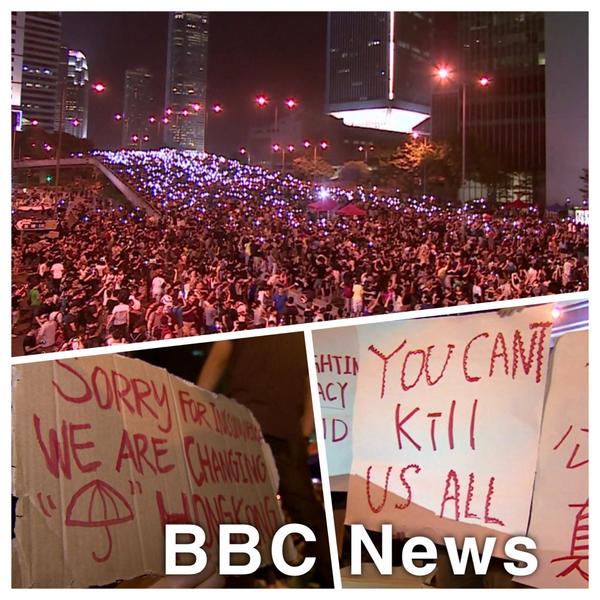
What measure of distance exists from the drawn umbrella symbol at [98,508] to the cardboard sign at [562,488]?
63.4 inches

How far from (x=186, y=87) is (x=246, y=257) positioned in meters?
1.01

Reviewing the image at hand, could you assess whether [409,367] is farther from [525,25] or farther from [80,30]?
[80,30]

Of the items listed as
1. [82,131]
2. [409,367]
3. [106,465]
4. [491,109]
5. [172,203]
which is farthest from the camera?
[491,109]

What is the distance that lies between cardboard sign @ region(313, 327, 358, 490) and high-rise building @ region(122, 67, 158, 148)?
1.54 m

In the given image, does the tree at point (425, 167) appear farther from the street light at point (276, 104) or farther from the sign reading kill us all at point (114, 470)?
the sign reading kill us all at point (114, 470)

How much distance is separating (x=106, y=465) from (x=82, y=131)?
194 cm

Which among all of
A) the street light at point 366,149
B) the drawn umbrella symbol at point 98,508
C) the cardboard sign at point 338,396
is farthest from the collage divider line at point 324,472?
the street light at point 366,149

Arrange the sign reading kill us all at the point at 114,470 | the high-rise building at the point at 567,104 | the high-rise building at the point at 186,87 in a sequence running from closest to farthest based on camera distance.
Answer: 1. the sign reading kill us all at the point at 114,470
2. the high-rise building at the point at 567,104
3. the high-rise building at the point at 186,87

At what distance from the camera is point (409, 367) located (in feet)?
9.00

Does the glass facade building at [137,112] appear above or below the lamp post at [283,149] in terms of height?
above

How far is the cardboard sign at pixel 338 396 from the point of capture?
273 centimetres
